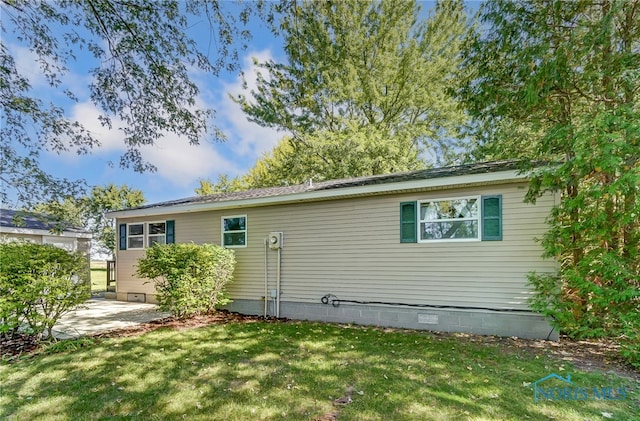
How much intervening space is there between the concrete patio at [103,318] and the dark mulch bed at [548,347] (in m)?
0.45

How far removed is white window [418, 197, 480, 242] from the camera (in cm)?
608

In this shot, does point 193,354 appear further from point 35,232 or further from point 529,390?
point 35,232

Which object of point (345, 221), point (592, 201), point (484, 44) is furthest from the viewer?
point (345, 221)

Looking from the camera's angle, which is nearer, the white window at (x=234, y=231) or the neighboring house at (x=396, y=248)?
the neighboring house at (x=396, y=248)

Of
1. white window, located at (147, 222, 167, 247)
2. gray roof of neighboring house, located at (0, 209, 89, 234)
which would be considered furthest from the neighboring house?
gray roof of neighboring house, located at (0, 209, 89, 234)

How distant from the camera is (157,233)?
32.1 ft

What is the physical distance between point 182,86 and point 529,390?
20.7 ft

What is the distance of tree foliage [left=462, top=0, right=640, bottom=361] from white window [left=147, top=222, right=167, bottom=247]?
9.02 meters

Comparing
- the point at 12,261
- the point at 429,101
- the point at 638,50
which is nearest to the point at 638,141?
→ the point at 638,50

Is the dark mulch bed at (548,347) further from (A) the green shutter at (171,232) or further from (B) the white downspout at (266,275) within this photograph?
(A) the green shutter at (171,232)

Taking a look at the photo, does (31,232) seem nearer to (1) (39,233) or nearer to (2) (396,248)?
(1) (39,233)

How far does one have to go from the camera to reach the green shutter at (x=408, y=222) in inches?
256

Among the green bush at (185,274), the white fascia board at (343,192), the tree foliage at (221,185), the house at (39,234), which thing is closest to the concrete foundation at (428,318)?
the green bush at (185,274)

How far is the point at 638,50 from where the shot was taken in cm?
504
